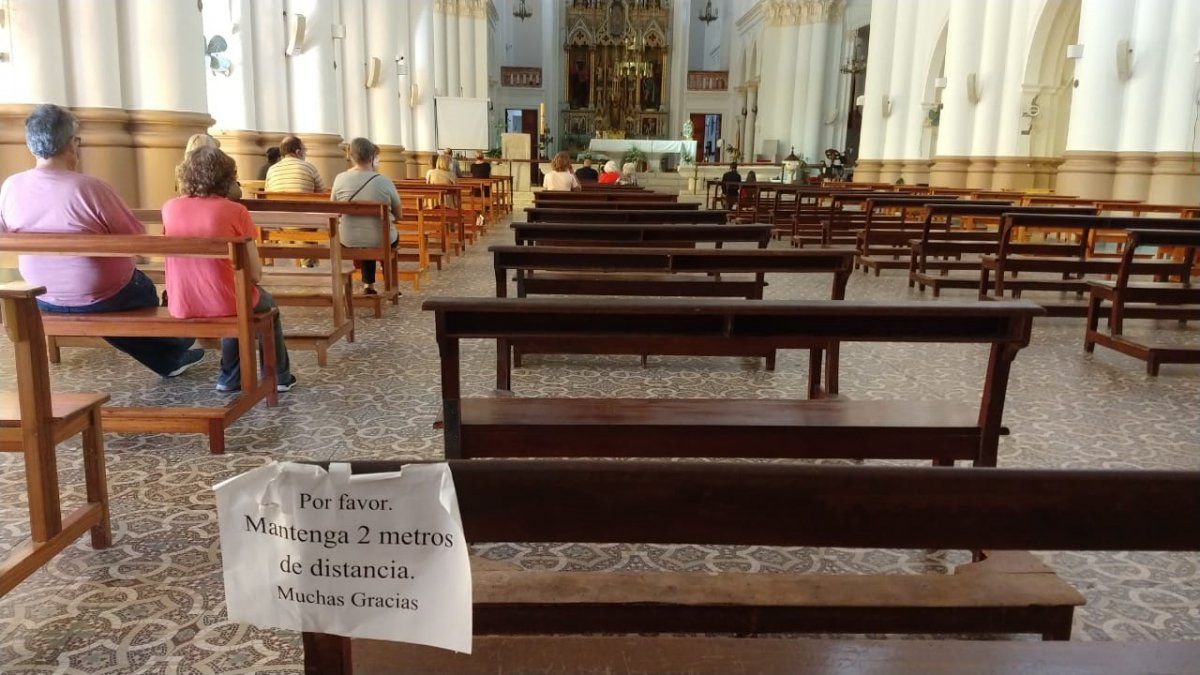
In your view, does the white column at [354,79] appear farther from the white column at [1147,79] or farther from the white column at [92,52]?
the white column at [1147,79]

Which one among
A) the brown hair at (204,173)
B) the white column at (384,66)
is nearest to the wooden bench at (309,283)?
the brown hair at (204,173)

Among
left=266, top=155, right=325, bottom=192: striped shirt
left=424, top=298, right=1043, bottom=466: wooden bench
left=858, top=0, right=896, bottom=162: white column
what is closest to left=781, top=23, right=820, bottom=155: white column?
left=858, top=0, right=896, bottom=162: white column

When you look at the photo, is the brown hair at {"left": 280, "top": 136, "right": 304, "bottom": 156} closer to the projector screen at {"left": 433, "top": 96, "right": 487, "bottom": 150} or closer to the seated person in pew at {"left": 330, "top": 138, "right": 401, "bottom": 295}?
the seated person in pew at {"left": 330, "top": 138, "right": 401, "bottom": 295}

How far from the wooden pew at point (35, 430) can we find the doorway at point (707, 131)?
30.5m

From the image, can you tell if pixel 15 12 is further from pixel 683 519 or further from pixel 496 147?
pixel 496 147

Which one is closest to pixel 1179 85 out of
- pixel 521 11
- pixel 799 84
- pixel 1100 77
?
pixel 1100 77

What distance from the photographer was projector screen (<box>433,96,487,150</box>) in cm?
1686

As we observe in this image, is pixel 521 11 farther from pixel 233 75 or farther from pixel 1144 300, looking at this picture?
pixel 1144 300

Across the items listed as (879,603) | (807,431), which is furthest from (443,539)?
(807,431)

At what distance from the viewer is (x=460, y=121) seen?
1703 centimetres

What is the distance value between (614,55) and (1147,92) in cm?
2167

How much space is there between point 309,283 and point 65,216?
1910mm

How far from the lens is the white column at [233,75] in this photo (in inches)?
397

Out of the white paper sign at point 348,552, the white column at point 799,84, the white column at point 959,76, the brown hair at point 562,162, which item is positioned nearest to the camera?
the white paper sign at point 348,552
